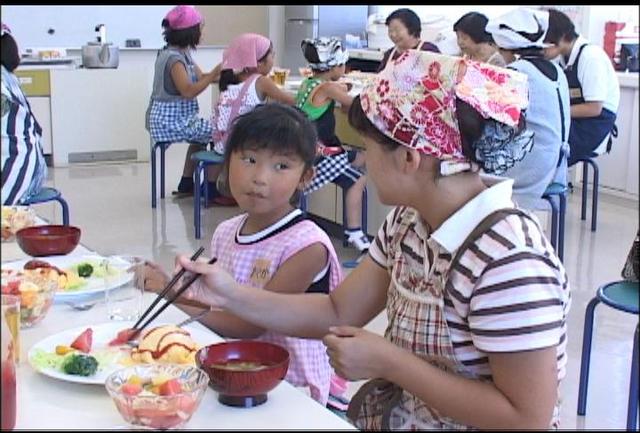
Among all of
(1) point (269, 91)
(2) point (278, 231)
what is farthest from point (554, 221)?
(2) point (278, 231)

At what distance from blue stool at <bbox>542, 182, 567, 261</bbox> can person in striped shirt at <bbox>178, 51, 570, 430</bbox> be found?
2.48 m

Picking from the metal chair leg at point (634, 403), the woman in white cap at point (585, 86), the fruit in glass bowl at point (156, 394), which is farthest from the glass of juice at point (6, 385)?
the woman in white cap at point (585, 86)

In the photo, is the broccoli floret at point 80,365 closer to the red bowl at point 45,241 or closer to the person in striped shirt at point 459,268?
the person in striped shirt at point 459,268

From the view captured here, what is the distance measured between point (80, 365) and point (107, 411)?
13 centimetres

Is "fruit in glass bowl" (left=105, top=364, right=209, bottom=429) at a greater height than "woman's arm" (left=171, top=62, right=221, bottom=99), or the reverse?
"woman's arm" (left=171, top=62, right=221, bottom=99)

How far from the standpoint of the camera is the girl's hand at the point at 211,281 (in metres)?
1.42

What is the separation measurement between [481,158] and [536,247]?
5.6 inches

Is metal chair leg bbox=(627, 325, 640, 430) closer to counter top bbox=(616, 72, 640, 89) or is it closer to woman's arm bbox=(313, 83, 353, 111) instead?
counter top bbox=(616, 72, 640, 89)

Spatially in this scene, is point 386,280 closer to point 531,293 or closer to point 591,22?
point 531,293

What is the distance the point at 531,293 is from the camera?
116 centimetres

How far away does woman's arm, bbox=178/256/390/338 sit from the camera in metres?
1.47

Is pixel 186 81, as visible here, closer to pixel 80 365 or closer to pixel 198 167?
pixel 198 167

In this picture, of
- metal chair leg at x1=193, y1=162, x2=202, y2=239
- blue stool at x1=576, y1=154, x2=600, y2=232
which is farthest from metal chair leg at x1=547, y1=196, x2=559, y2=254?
metal chair leg at x1=193, y1=162, x2=202, y2=239

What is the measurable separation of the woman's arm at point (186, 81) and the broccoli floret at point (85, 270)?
3.34m
